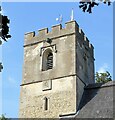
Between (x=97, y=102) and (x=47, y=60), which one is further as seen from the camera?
(x=47, y=60)

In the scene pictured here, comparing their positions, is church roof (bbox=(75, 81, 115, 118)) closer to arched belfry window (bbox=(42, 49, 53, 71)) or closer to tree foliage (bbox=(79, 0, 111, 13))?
arched belfry window (bbox=(42, 49, 53, 71))

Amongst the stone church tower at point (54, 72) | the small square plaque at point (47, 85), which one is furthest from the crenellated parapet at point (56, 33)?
the small square plaque at point (47, 85)

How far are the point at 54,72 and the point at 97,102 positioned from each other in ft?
10.4

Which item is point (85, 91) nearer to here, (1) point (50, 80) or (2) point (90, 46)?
(1) point (50, 80)

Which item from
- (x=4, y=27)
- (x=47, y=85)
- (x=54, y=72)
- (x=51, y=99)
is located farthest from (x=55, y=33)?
(x=4, y=27)

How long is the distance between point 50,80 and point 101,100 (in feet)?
10.4

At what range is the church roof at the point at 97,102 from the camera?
1655cm

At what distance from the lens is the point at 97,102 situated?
1758cm

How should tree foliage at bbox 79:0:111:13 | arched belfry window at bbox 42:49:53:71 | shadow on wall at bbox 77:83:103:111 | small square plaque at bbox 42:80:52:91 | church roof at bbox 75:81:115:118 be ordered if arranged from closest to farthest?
tree foliage at bbox 79:0:111:13
church roof at bbox 75:81:115:118
shadow on wall at bbox 77:83:103:111
small square plaque at bbox 42:80:52:91
arched belfry window at bbox 42:49:53:71

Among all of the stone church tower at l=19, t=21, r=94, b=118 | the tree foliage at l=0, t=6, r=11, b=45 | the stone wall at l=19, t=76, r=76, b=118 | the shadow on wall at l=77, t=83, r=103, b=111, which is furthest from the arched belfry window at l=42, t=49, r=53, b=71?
the tree foliage at l=0, t=6, r=11, b=45

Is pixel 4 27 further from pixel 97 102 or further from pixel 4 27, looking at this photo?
pixel 97 102

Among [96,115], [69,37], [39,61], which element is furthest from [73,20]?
[96,115]

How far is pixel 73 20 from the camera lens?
20.2 metres

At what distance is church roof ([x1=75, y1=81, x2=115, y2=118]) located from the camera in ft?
54.3
